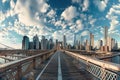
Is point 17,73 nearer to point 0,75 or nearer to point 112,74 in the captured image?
point 0,75

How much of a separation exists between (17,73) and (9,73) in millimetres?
1617

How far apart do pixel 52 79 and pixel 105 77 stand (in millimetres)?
3499

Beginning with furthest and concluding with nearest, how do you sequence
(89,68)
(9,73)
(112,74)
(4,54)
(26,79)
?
1. (4,54)
2. (89,68)
3. (26,79)
4. (112,74)
5. (9,73)

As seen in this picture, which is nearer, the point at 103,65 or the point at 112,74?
the point at 112,74

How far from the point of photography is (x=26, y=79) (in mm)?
11836

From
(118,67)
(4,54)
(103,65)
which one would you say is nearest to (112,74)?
(103,65)

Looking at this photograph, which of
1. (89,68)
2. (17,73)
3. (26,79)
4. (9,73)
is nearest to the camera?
(9,73)

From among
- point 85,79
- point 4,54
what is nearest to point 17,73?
point 85,79

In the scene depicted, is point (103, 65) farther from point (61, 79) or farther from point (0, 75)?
point (0, 75)

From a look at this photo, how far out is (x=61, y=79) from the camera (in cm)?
1252

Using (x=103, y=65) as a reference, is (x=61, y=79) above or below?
below

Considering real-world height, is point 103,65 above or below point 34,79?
above

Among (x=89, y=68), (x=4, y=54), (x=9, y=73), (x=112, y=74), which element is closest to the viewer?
(x=9, y=73)

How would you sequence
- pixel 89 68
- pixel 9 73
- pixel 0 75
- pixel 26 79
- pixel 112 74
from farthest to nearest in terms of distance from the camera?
pixel 89 68, pixel 26 79, pixel 112 74, pixel 9 73, pixel 0 75
